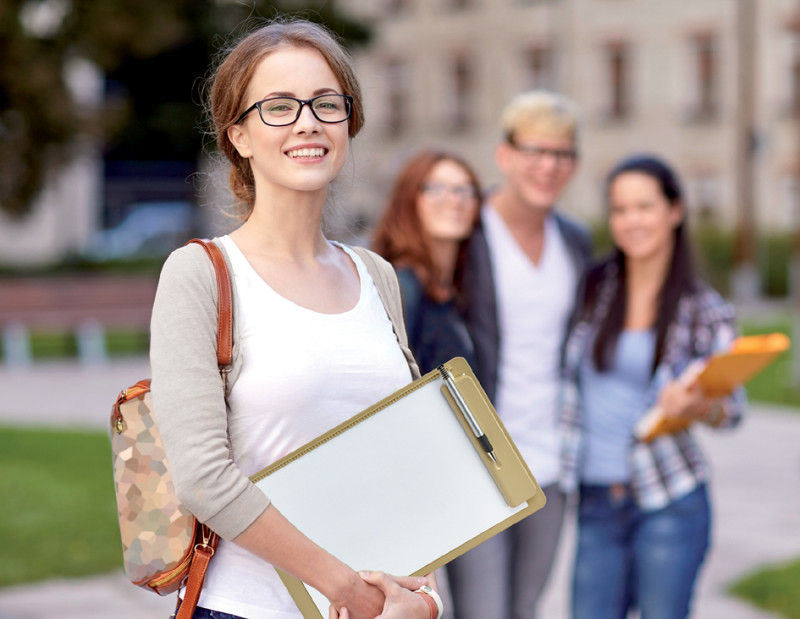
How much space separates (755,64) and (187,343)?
32206mm

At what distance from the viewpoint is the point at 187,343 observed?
6.17 ft

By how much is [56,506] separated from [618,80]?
30773mm

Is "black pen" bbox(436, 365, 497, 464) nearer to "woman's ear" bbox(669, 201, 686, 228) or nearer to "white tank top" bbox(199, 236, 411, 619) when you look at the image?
"white tank top" bbox(199, 236, 411, 619)

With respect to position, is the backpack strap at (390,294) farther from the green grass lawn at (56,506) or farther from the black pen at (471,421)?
the green grass lawn at (56,506)

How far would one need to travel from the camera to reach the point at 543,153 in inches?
151

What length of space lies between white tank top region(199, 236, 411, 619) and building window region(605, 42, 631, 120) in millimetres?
34033

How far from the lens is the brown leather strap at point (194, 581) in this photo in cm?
197

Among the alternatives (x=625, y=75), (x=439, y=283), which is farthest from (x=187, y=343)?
(x=625, y=75)

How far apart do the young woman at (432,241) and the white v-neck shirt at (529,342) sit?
15 cm

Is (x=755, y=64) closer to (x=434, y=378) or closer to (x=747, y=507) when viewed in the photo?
(x=747, y=507)

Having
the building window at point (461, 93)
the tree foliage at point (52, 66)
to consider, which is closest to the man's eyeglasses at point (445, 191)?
the tree foliage at point (52, 66)

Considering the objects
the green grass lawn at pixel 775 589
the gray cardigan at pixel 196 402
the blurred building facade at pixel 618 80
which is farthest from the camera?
the blurred building facade at pixel 618 80

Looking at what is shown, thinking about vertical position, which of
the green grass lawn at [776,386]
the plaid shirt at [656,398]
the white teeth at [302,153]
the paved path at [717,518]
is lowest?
the green grass lawn at [776,386]

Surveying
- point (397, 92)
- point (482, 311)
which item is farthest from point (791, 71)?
point (482, 311)
